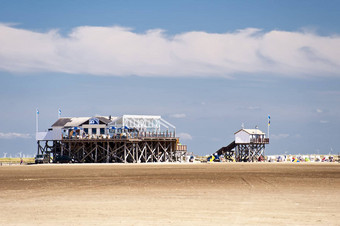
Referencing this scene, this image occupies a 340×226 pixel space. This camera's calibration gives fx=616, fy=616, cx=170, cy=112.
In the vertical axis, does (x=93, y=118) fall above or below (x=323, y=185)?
above

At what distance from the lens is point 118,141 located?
7438 centimetres

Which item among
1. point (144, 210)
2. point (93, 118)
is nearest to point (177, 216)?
point (144, 210)

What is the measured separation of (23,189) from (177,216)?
12.8 m

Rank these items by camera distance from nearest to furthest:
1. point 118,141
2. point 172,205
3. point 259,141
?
point 172,205 < point 118,141 < point 259,141

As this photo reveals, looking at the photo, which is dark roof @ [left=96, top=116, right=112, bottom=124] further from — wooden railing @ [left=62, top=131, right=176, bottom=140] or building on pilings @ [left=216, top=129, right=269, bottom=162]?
building on pilings @ [left=216, top=129, right=269, bottom=162]

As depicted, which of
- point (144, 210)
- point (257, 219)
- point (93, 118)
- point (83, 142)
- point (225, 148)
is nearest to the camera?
point (257, 219)

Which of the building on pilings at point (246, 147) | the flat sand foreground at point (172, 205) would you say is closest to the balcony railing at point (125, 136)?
the building on pilings at point (246, 147)

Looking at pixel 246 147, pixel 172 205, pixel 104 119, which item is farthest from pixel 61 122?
pixel 172 205

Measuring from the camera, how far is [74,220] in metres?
18.1

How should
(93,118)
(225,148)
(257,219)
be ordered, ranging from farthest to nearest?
(225,148), (93,118), (257,219)

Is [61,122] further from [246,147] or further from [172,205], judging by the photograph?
[172,205]

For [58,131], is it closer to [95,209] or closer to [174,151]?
[174,151]

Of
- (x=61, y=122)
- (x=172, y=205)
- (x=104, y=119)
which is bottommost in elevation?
(x=172, y=205)

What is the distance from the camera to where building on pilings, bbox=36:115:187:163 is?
248 feet
